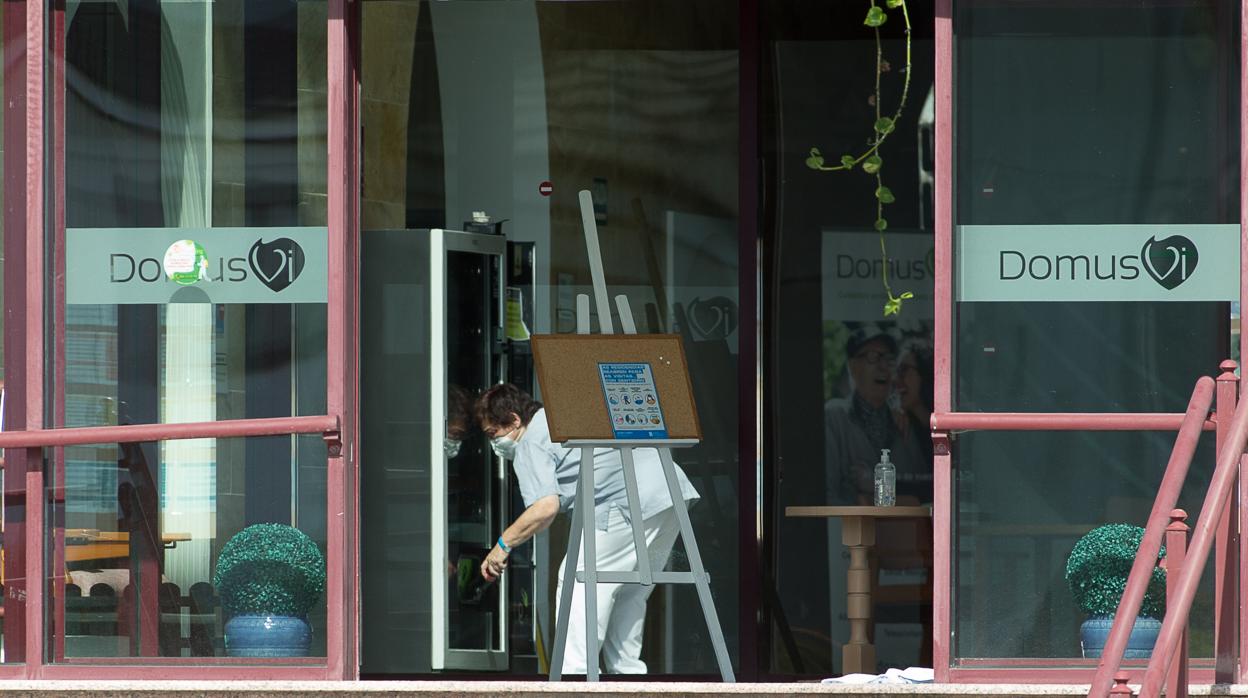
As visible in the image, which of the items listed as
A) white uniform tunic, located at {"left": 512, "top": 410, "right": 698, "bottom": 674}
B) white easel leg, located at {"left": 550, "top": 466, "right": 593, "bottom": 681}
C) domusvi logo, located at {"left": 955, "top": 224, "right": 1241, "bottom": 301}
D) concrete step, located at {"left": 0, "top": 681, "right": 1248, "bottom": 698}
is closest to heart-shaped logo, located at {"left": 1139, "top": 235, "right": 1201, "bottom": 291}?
domusvi logo, located at {"left": 955, "top": 224, "right": 1241, "bottom": 301}

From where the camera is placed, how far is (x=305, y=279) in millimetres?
6809

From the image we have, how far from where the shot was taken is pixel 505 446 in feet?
27.4

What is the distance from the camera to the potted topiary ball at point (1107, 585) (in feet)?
21.3

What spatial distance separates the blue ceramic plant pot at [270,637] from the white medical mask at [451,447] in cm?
169

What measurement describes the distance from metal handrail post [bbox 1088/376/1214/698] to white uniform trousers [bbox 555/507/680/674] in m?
2.77

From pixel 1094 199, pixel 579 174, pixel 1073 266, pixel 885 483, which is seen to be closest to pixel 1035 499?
pixel 1073 266

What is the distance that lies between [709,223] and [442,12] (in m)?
1.51

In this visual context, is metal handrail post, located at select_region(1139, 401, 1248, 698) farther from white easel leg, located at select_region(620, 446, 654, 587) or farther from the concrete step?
white easel leg, located at select_region(620, 446, 654, 587)

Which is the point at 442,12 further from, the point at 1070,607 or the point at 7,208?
the point at 1070,607

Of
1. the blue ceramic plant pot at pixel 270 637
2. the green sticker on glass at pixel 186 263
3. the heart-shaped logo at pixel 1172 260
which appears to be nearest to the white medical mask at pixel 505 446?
the blue ceramic plant pot at pixel 270 637

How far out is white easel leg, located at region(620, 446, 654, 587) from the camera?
6996 millimetres

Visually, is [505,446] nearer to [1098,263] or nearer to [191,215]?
[191,215]

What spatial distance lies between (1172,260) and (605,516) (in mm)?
2584

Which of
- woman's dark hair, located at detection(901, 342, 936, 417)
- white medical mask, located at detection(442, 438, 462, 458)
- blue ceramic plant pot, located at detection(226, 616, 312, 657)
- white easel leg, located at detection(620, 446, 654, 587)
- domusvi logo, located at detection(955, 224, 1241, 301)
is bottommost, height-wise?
blue ceramic plant pot, located at detection(226, 616, 312, 657)
